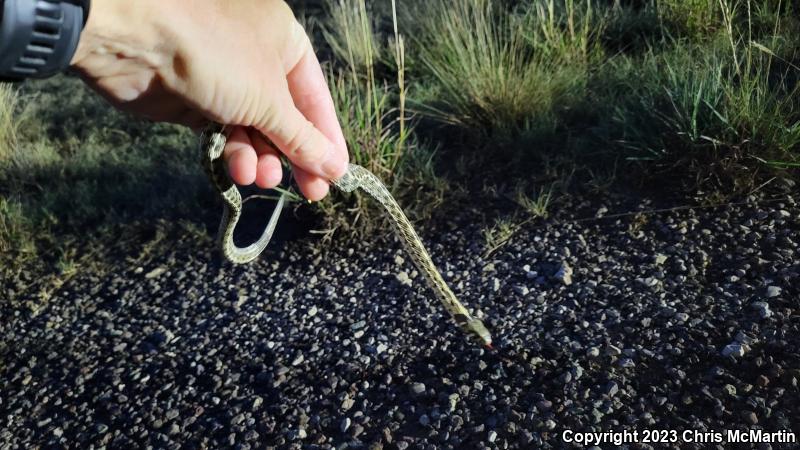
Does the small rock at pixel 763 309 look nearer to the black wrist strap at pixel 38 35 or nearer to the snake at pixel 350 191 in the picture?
the snake at pixel 350 191

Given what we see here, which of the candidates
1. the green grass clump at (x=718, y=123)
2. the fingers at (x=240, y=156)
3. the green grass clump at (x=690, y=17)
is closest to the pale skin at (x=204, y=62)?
the fingers at (x=240, y=156)

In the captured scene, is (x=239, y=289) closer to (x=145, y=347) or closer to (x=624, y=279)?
(x=145, y=347)

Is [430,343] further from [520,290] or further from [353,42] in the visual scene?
[353,42]

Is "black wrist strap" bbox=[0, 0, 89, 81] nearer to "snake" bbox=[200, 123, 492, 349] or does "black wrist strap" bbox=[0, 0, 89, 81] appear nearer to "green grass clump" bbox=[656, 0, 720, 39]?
"snake" bbox=[200, 123, 492, 349]

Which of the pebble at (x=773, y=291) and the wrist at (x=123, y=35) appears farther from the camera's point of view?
the pebble at (x=773, y=291)

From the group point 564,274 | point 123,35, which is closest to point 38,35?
point 123,35

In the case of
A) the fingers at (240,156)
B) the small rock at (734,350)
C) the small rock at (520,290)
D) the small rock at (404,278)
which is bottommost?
the small rock at (404,278)

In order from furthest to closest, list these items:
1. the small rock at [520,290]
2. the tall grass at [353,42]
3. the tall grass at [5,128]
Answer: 1. the tall grass at [353,42]
2. the tall grass at [5,128]
3. the small rock at [520,290]
